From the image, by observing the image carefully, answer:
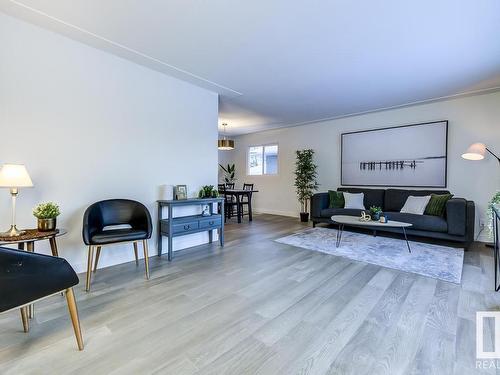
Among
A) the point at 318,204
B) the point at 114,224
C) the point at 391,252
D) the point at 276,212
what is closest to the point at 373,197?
the point at 318,204

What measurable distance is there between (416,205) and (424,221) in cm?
40

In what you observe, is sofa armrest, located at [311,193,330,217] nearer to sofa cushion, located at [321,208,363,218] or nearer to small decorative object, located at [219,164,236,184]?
sofa cushion, located at [321,208,363,218]

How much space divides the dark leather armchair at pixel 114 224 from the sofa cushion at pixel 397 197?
449 centimetres

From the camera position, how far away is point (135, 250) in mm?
3100

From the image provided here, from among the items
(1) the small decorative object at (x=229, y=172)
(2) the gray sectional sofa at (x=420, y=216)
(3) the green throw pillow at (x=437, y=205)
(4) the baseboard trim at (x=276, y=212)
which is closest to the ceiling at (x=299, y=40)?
(3) the green throw pillow at (x=437, y=205)

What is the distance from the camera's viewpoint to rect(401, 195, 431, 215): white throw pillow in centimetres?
435

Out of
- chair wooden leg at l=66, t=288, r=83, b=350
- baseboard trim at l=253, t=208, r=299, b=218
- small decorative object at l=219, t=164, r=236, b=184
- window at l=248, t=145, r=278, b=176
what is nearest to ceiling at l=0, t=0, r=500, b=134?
chair wooden leg at l=66, t=288, r=83, b=350

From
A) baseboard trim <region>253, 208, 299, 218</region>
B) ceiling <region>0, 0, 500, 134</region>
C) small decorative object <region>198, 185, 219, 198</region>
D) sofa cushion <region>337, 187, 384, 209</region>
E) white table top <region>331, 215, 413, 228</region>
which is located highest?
ceiling <region>0, 0, 500, 134</region>

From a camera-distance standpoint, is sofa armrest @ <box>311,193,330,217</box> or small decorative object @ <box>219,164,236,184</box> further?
small decorative object @ <box>219,164,236,184</box>

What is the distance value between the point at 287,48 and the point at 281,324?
9.03 ft

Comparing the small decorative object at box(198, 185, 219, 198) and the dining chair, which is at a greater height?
the small decorative object at box(198, 185, 219, 198)

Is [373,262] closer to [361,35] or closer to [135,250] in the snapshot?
[361,35]

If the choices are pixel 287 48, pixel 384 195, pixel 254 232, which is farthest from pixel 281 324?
pixel 384 195

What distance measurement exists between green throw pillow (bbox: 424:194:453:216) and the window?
402cm
